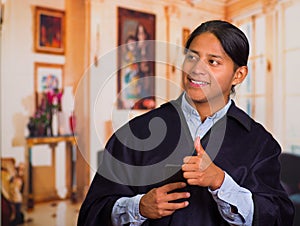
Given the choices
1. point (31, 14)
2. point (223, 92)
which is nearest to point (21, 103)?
point (31, 14)

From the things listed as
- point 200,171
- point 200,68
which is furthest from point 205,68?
point 200,171

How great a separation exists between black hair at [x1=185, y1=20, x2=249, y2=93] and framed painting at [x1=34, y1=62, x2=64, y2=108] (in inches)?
79.8

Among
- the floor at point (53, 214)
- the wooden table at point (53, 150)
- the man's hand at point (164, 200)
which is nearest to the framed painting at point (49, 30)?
the wooden table at point (53, 150)

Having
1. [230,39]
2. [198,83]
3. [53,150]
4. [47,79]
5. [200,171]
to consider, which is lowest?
[53,150]

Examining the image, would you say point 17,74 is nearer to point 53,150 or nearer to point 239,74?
point 53,150

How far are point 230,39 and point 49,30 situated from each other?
7.10ft

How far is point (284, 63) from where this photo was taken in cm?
285

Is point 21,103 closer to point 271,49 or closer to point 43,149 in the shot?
point 43,149

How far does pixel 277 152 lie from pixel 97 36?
7.27ft

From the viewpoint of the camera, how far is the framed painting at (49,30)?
273 cm

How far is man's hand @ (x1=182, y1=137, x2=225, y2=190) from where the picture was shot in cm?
73

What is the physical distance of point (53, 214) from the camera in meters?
2.79

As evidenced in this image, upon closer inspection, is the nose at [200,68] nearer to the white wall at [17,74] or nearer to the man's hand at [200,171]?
the man's hand at [200,171]

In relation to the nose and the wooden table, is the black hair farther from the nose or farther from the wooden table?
the wooden table
